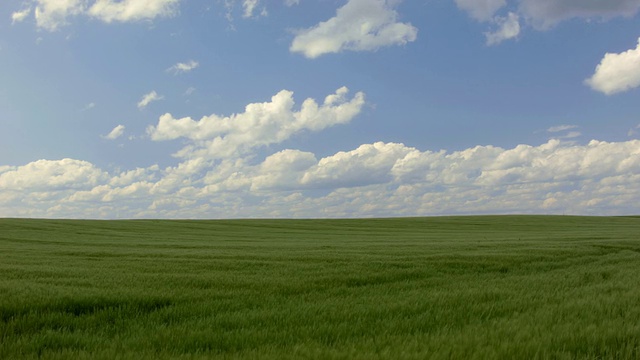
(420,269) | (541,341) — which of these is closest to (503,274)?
(420,269)

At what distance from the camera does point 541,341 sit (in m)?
5.06

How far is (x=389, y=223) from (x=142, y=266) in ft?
166

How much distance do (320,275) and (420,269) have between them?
300 cm

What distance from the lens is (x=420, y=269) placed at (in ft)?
42.5

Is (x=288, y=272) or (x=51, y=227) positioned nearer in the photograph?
(x=288, y=272)

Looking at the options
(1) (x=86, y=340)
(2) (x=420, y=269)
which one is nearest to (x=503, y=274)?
(2) (x=420, y=269)

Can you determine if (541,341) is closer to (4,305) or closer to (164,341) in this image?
(164,341)

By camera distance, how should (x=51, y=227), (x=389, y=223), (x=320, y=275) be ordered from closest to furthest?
(x=320, y=275) → (x=51, y=227) → (x=389, y=223)

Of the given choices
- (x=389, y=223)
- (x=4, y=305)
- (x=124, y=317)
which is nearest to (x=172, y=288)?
(x=124, y=317)

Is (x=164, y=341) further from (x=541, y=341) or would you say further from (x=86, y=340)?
(x=541, y=341)

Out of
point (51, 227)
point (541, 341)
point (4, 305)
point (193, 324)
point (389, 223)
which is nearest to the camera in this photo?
point (541, 341)

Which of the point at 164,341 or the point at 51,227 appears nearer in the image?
the point at 164,341

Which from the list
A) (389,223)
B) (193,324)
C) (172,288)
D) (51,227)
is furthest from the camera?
(389,223)

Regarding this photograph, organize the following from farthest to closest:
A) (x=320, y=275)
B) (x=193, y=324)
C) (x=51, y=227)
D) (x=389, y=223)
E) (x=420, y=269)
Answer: (x=389, y=223) → (x=51, y=227) → (x=420, y=269) → (x=320, y=275) → (x=193, y=324)
